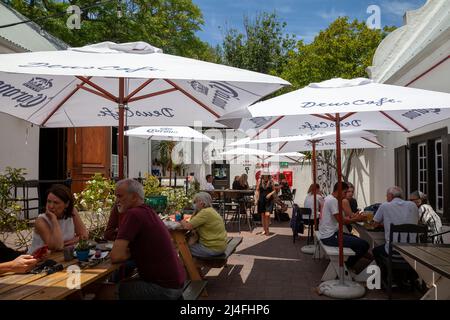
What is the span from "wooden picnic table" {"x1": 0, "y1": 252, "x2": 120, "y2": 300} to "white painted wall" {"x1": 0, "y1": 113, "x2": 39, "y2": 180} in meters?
6.44

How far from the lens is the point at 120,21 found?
63.4ft

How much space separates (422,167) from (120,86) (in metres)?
7.10

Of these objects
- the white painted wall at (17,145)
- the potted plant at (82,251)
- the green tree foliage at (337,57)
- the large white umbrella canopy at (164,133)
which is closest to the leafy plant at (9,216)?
the potted plant at (82,251)

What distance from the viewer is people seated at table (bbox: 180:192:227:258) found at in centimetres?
569

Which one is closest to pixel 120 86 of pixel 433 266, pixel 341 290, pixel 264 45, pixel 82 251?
pixel 82 251

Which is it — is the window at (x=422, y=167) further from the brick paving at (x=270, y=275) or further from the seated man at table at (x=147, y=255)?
the seated man at table at (x=147, y=255)

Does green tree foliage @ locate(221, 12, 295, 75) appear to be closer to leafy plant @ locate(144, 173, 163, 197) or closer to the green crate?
leafy plant @ locate(144, 173, 163, 197)

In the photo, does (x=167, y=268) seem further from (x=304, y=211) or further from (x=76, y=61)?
(x=304, y=211)

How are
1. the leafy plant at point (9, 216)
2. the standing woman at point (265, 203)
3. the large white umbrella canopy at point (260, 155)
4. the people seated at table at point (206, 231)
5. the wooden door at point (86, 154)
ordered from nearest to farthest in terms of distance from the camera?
the leafy plant at point (9, 216) < the people seated at table at point (206, 231) < the standing woman at point (265, 203) < the wooden door at point (86, 154) < the large white umbrella canopy at point (260, 155)

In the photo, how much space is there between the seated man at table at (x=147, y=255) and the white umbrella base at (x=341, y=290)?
2.69m

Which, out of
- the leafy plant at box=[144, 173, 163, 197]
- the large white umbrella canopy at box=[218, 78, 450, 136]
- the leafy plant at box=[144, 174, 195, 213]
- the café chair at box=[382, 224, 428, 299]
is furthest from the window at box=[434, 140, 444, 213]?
the leafy plant at box=[144, 173, 163, 197]

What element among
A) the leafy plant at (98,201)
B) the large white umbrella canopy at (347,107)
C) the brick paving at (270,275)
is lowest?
the brick paving at (270,275)

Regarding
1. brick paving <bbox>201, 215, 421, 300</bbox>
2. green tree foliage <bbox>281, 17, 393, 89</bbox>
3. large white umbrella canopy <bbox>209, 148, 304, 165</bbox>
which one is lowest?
brick paving <bbox>201, 215, 421, 300</bbox>

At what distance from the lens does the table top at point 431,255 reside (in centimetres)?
332
